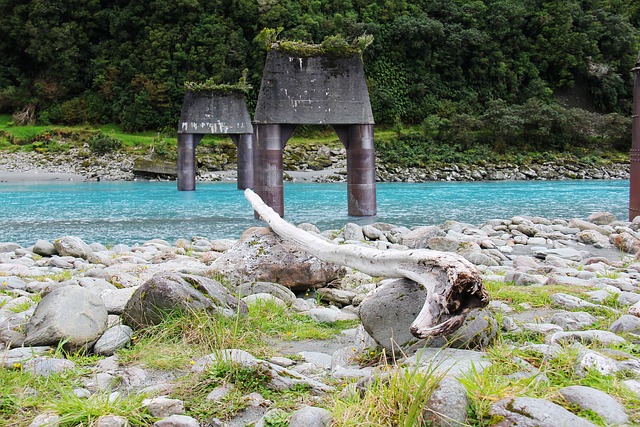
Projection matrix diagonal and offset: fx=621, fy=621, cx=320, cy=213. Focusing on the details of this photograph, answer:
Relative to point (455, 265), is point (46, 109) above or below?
above

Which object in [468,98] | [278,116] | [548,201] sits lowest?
[548,201]

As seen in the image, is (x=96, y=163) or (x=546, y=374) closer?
(x=546, y=374)

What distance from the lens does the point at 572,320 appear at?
4.88 m

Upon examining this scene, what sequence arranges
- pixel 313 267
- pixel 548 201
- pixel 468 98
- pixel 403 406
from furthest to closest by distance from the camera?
pixel 468 98
pixel 548 201
pixel 313 267
pixel 403 406

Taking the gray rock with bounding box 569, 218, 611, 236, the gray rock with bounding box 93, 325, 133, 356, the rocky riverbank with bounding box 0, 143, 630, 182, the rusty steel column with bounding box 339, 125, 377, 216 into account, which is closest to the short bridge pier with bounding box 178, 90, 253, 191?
the rocky riverbank with bounding box 0, 143, 630, 182

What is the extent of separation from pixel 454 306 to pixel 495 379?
55 cm

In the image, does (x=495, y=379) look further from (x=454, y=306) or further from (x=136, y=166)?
(x=136, y=166)

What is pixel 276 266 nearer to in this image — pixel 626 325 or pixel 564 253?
pixel 626 325

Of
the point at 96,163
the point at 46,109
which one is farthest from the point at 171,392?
the point at 46,109

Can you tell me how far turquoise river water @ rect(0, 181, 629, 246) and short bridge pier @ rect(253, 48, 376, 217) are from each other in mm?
2041

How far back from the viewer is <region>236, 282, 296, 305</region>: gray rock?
6.31 metres

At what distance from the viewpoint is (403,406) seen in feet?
9.46

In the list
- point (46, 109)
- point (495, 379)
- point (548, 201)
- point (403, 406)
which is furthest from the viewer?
point (46, 109)

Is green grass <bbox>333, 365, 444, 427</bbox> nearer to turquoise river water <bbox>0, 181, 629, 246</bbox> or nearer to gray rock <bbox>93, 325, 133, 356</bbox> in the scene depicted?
gray rock <bbox>93, 325, 133, 356</bbox>
